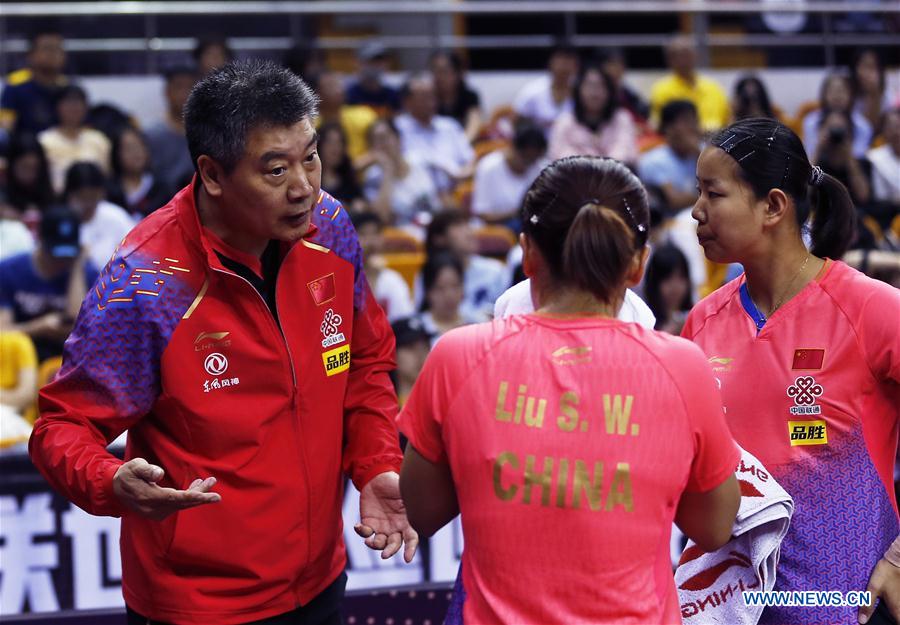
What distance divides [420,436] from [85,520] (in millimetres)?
2870

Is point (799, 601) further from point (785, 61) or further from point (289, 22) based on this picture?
point (785, 61)

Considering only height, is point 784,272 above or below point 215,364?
above

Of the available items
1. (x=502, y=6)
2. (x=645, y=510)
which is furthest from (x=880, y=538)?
(x=502, y=6)

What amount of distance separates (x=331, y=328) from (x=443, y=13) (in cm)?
923

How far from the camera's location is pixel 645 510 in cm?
236

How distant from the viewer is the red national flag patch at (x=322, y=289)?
10.6ft

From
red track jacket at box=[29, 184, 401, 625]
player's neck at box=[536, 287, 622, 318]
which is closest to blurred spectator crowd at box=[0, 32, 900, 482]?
red track jacket at box=[29, 184, 401, 625]

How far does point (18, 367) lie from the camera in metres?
6.51

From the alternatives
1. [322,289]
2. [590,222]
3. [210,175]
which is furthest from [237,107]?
[590,222]

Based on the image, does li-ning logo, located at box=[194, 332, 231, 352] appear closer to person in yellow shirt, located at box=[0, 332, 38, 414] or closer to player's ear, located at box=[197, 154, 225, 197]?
player's ear, located at box=[197, 154, 225, 197]

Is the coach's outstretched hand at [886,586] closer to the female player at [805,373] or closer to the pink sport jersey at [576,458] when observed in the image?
the female player at [805,373]

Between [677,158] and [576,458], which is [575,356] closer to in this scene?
[576,458]

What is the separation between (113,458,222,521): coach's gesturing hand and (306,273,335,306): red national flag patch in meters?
0.63

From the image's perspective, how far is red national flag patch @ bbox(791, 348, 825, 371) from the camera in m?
3.01
